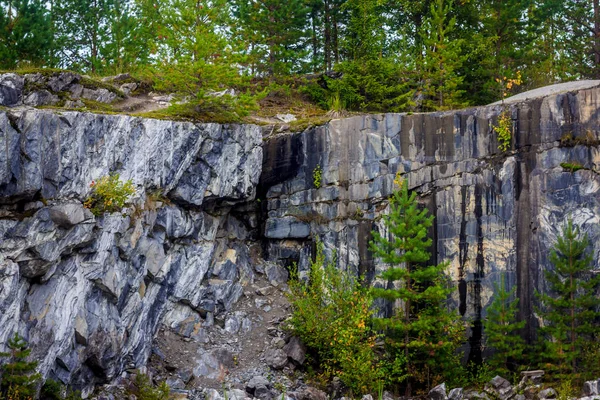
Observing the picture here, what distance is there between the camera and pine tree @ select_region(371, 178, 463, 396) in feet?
50.6

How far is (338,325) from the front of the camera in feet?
52.8

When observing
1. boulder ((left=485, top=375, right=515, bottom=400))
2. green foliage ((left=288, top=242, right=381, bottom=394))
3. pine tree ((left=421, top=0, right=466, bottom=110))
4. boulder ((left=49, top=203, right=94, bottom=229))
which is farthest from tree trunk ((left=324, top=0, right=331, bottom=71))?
boulder ((left=49, top=203, right=94, bottom=229))

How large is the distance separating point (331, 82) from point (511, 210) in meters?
9.89

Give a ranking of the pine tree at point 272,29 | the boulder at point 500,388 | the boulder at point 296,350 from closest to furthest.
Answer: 1. the boulder at point 500,388
2. the boulder at point 296,350
3. the pine tree at point 272,29

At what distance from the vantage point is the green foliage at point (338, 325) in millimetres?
15477

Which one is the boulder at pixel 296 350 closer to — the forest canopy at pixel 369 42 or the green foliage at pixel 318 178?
the green foliage at pixel 318 178

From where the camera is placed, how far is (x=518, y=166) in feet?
57.5

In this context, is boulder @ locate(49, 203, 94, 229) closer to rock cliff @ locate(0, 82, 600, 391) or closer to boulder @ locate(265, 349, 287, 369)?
rock cliff @ locate(0, 82, 600, 391)

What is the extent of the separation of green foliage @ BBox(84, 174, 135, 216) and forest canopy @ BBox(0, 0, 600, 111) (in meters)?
7.15

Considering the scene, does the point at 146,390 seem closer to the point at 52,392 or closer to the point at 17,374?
the point at 52,392

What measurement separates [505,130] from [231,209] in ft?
30.0

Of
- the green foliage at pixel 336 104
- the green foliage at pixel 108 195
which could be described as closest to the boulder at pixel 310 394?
the green foliage at pixel 108 195

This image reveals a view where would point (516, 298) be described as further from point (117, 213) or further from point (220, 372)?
point (117, 213)

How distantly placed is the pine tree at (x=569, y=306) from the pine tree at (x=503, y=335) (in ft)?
2.34
